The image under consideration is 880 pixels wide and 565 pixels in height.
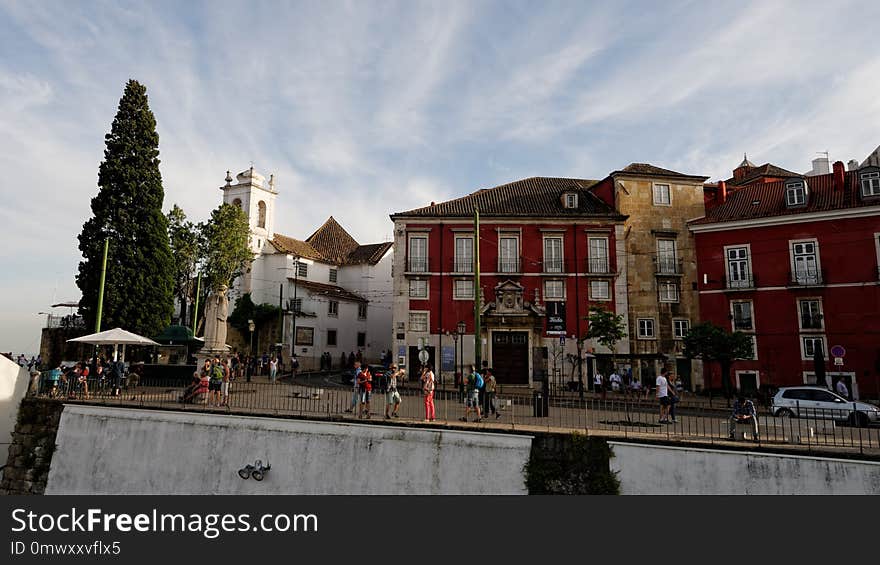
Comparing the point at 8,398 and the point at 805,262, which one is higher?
the point at 805,262

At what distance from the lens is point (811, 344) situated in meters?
28.1

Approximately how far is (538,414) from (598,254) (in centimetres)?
1921

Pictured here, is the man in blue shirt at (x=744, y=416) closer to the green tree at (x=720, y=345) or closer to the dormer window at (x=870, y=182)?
the green tree at (x=720, y=345)

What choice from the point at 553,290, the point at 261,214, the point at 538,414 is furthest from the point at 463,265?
the point at 261,214

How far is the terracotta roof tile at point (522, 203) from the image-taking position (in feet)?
108

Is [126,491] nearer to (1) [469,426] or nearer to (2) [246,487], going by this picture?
(2) [246,487]

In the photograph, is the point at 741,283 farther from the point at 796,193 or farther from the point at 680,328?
the point at 796,193

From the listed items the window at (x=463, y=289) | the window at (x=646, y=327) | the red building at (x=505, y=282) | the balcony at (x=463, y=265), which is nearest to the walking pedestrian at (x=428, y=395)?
the red building at (x=505, y=282)

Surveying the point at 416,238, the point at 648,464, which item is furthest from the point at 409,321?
the point at 648,464

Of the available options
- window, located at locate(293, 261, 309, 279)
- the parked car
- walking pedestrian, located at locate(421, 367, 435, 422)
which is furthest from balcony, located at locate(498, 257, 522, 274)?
window, located at locate(293, 261, 309, 279)

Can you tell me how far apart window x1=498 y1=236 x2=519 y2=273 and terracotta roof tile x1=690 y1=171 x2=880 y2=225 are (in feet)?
35.0

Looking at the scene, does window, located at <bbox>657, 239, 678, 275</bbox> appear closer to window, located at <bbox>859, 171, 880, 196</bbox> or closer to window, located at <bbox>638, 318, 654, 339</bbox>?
window, located at <bbox>638, 318, 654, 339</bbox>

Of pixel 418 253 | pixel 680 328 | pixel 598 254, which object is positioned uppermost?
pixel 418 253

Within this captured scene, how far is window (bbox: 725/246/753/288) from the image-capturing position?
3025cm
